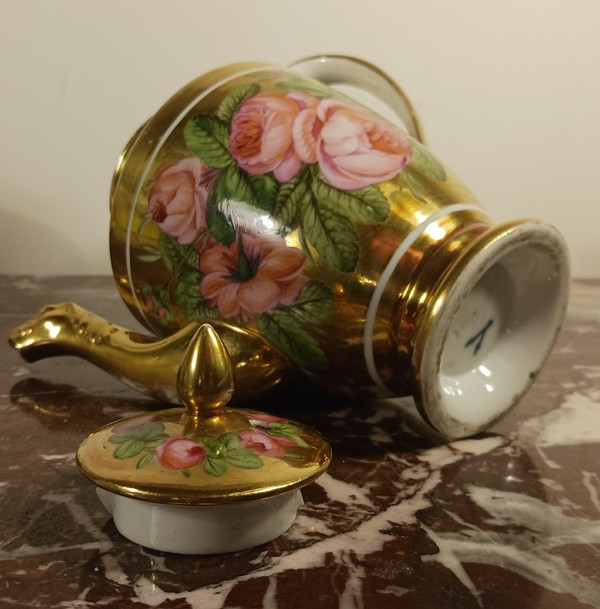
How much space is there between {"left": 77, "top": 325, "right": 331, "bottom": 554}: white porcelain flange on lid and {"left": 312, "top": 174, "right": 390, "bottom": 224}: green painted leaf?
145 millimetres

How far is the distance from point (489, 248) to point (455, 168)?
0.75 meters

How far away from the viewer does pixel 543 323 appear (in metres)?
0.66

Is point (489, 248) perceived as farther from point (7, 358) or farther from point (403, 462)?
point (7, 358)

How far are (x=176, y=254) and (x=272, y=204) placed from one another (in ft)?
0.27

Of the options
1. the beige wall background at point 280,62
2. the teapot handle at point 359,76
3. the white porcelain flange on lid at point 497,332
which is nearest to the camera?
the white porcelain flange on lid at point 497,332

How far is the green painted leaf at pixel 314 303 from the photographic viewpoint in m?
0.57

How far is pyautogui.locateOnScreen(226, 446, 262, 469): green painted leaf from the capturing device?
1.40ft

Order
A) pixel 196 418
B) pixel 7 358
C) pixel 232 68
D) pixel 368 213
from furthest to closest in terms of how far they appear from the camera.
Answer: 1. pixel 7 358
2. pixel 232 68
3. pixel 368 213
4. pixel 196 418

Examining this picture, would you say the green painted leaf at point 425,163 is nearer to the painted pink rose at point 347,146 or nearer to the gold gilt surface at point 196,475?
the painted pink rose at point 347,146

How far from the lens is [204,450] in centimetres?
43

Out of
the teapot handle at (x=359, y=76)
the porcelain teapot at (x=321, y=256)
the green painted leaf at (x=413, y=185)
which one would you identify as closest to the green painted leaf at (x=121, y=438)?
the porcelain teapot at (x=321, y=256)

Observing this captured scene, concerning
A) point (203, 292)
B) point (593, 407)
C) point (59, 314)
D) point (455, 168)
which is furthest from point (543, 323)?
point (455, 168)

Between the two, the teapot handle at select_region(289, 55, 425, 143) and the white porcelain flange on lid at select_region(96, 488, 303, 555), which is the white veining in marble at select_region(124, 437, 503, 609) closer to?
the white porcelain flange on lid at select_region(96, 488, 303, 555)

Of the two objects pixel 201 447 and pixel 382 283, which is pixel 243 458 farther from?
pixel 382 283
